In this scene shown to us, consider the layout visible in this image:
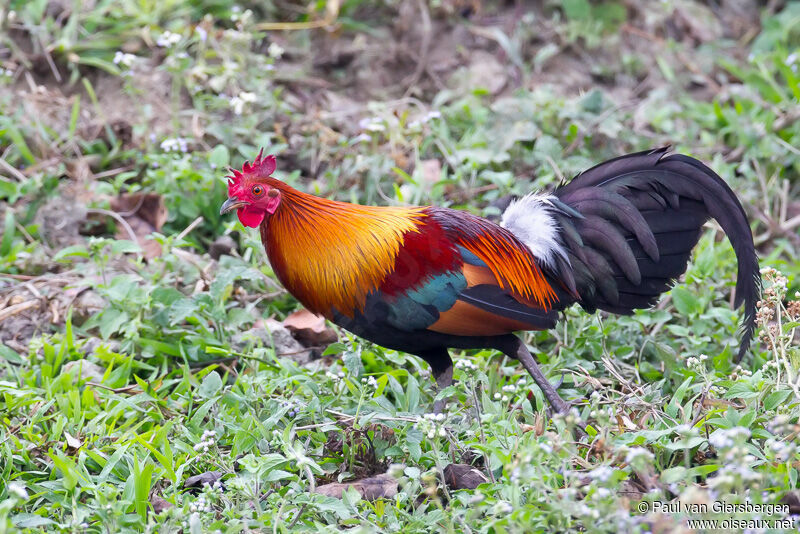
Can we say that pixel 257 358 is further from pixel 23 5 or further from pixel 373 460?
pixel 23 5

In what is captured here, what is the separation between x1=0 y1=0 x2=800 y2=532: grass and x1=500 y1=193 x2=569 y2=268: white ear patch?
59 centimetres

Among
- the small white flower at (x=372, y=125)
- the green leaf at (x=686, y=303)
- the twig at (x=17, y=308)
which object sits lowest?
the twig at (x=17, y=308)

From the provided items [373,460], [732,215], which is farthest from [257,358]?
[732,215]

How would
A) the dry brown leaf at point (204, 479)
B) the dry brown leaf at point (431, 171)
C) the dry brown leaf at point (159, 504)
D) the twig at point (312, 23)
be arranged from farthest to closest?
1. the twig at point (312, 23)
2. the dry brown leaf at point (431, 171)
3. the dry brown leaf at point (204, 479)
4. the dry brown leaf at point (159, 504)

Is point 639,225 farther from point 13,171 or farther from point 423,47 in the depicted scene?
point 13,171

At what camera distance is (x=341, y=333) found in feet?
15.6

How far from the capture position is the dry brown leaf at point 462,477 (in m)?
3.52

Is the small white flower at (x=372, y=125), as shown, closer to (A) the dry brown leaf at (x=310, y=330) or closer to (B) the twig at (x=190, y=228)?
(B) the twig at (x=190, y=228)

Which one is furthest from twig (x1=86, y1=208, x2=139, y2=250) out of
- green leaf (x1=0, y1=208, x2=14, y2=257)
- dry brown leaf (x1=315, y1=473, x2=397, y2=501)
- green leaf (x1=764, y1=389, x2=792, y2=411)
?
green leaf (x1=764, y1=389, x2=792, y2=411)

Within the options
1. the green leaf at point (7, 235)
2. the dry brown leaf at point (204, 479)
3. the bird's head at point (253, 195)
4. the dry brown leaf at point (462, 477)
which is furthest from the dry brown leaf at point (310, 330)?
the green leaf at point (7, 235)

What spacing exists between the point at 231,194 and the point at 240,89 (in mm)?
2600

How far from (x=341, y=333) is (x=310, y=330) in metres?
0.17

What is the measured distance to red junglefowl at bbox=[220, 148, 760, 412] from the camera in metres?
3.80

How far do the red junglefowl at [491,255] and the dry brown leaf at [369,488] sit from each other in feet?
2.05
